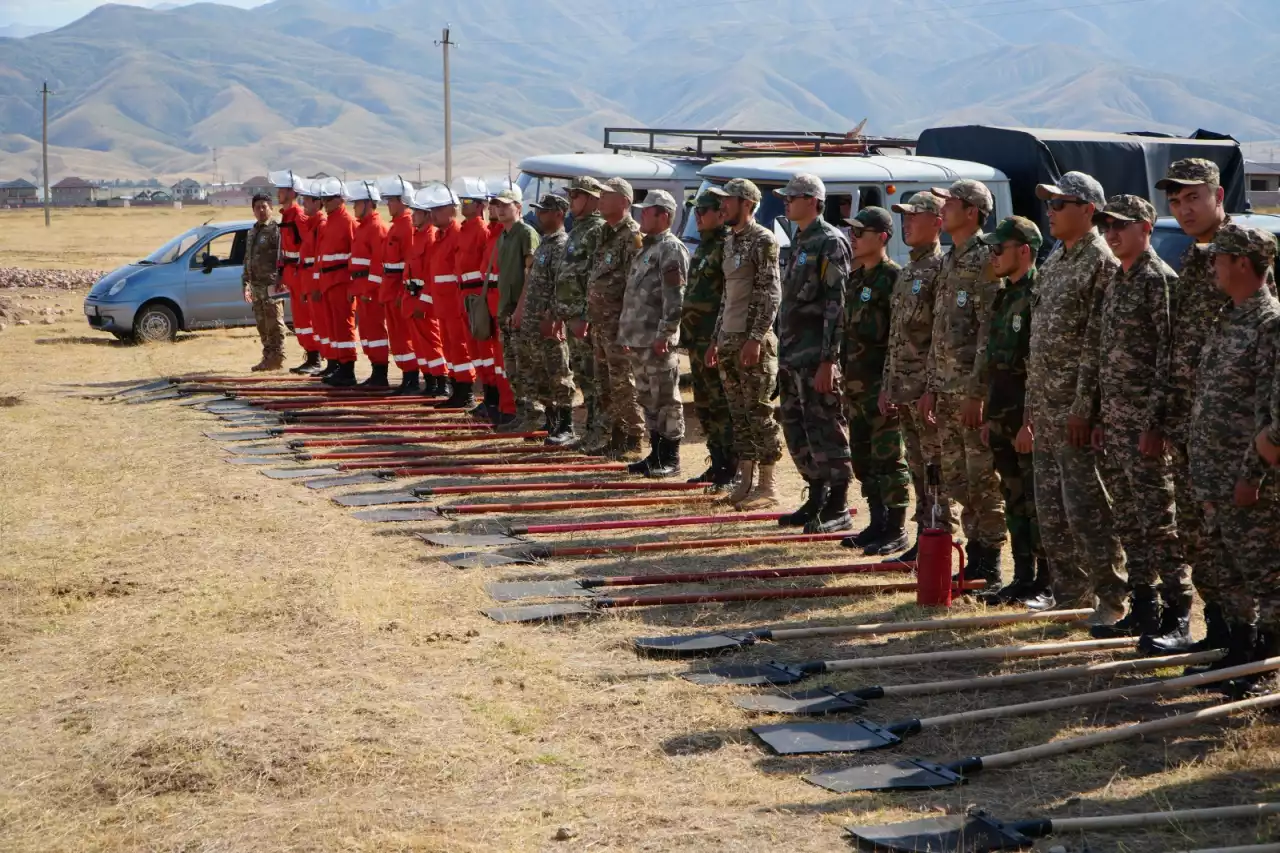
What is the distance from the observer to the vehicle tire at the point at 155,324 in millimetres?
18922

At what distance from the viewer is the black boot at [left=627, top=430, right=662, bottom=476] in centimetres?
1022

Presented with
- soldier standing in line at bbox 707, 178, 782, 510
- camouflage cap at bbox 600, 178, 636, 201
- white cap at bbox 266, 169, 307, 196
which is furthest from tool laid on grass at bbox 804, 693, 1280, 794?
white cap at bbox 266, 169, 307, 196

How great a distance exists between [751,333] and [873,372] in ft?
3.10

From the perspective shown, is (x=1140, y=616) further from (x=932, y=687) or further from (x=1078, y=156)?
(x=1078, y=156)

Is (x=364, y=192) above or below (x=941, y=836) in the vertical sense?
above

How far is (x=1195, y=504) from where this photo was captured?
226 inches

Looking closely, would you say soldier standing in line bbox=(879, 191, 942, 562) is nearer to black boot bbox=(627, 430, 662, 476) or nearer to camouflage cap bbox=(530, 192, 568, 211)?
black boot bbox=(627, 430, 662, 476)

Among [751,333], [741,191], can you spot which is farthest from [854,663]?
[741,191]

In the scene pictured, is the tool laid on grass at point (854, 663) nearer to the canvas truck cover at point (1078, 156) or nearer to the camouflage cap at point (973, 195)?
the camouflage cap at point (973, 195)

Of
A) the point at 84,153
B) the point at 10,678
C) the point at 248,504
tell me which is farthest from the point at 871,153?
the point at 84,153

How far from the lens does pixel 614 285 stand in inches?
409

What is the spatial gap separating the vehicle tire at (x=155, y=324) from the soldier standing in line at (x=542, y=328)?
29.6ft

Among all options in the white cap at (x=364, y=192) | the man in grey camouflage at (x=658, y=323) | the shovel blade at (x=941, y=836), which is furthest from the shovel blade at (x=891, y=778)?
the white cap at (x=364, y=192)

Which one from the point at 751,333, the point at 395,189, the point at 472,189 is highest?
the point at 395,189
